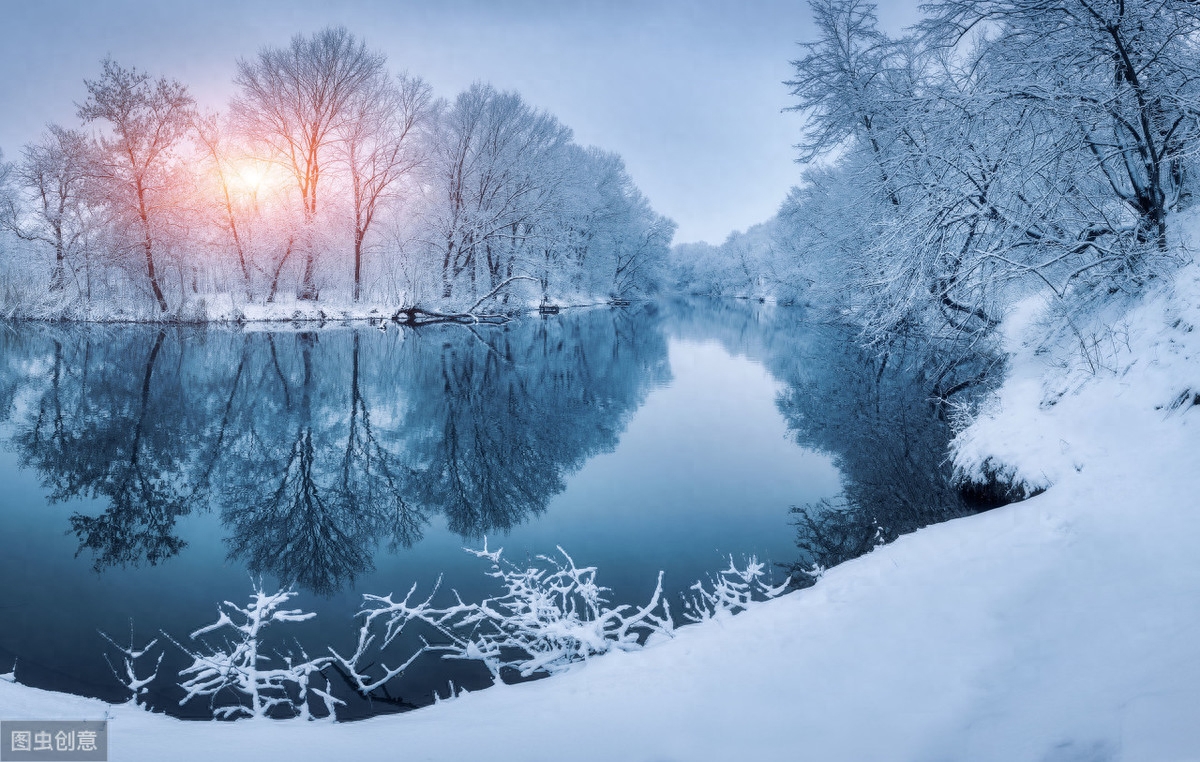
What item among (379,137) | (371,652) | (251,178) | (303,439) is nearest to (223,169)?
(251,178)

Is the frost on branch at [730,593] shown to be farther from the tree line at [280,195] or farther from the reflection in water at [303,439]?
the tree line at [280,195]

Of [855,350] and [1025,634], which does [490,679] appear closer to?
[1025,634]

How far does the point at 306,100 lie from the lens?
29047 mm

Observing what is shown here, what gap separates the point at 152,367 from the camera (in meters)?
14.4

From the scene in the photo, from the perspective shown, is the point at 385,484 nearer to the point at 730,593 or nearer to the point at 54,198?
the point at 730,593

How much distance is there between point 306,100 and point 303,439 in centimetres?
2802

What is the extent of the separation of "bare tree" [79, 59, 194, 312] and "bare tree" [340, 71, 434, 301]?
7.83 m

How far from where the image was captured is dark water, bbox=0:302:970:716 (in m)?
4.75

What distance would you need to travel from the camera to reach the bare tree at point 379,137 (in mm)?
29719

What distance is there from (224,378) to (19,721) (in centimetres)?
1235

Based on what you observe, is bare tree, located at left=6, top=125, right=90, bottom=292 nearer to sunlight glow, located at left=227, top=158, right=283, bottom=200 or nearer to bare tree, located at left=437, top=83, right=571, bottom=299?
sunlight glow, located at left=227, top=158, right=283, bottom=200

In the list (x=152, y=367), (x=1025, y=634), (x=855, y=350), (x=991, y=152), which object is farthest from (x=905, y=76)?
(x=152, y=367)

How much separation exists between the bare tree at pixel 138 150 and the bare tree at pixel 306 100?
3504 mm

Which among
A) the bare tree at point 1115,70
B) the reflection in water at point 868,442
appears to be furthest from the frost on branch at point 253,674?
the bare tree at point 1115,70
